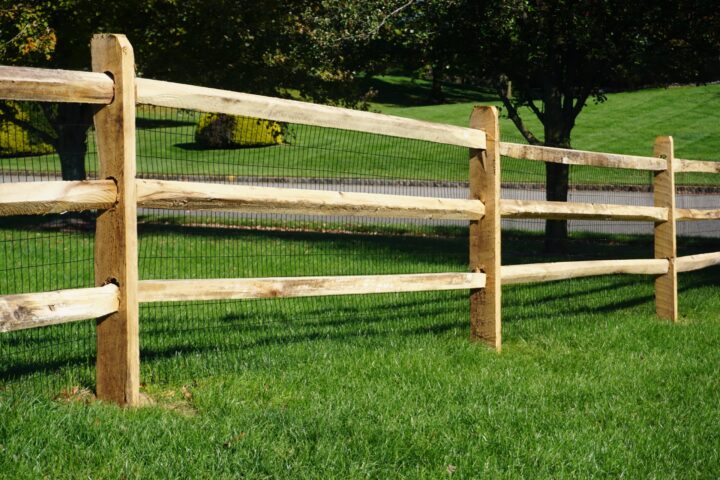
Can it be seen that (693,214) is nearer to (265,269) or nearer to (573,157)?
(573,157)

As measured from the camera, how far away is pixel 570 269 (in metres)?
7.89

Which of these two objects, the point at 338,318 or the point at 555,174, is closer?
the point at 338,318

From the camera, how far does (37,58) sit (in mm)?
15633

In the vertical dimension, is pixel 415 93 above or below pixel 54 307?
above

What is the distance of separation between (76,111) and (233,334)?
1134cm

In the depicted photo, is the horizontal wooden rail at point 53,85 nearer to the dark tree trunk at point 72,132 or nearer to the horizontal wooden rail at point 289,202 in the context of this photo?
the horizontal wooden rail at point 289,202

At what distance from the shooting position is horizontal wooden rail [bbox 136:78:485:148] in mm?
4941

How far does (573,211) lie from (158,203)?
14.0ft

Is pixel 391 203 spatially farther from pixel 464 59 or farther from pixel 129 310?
pixel 464 59

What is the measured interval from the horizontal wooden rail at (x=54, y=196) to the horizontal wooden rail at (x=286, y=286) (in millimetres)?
548

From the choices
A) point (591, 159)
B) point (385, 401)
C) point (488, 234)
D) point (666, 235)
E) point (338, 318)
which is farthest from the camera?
point (666, 235)

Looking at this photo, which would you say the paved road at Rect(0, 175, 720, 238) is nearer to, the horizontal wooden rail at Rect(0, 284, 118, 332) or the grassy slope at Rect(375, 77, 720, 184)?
the grassy slope at Rect(375, 77, 720, 184)

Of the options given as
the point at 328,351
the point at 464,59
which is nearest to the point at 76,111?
the point at 464,59

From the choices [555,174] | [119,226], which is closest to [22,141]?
[555,174]
